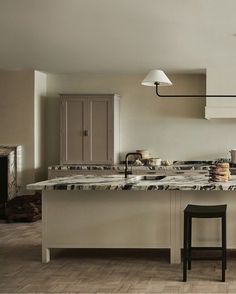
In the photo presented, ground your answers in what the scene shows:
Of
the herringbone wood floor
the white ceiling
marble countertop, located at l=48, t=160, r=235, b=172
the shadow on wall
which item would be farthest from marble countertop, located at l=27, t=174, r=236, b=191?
the shadow on wall

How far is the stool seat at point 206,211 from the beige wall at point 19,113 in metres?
4.17

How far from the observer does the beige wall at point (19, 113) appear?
8.19m

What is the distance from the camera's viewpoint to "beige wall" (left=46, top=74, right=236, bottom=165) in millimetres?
8469

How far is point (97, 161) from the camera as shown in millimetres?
8250

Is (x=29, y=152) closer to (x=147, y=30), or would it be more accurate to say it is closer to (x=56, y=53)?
(x=56, y=53)

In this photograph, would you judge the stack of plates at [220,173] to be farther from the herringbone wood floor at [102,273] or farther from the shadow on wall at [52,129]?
the shadow on wall at [52,129]

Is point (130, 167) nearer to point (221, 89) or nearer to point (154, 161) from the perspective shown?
point (154, 161)

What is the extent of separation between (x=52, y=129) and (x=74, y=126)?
593 millimetres

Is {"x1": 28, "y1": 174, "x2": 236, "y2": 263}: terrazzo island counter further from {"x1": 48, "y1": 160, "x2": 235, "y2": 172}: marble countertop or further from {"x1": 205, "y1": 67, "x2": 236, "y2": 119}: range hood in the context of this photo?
{"x1": 205, "y1": 67, "x2": 236, "y2": 119}: range hood

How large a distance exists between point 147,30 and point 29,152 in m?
3.20

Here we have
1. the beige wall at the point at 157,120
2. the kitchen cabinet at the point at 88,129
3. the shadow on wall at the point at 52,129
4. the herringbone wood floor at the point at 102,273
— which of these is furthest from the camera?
the shadow on wall at the point at 52,129

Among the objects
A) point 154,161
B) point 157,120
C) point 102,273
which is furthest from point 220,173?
point 157,120

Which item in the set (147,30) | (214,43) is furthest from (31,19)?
(214,43)

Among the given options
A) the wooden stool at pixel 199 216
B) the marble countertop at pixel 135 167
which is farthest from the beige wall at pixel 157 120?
the wooden stool at pixel 199 216
